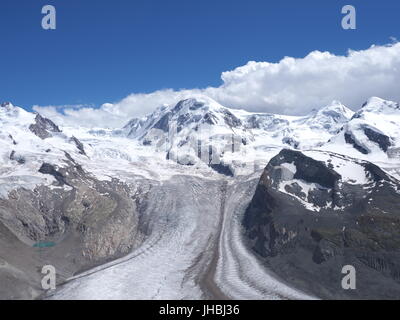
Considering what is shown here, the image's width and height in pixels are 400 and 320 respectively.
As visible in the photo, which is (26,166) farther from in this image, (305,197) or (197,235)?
(305,197)

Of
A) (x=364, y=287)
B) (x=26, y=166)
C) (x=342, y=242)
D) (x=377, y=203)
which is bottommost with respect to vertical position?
(x=364, y=287)

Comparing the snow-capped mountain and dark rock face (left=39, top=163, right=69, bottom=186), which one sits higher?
dark rock face (left=39, top=163, right=69, bottom=186)

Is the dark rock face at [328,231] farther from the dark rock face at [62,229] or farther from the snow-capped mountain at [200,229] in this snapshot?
the dark rock face at [62,229]

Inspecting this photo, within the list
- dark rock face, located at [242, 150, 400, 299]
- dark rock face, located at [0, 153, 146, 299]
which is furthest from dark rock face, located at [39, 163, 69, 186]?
dark rock face, located at [242, 150, 400, 299]

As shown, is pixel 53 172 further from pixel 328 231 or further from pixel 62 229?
pixel 328 231

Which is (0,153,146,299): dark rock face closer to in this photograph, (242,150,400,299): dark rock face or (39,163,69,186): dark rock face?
(39,163,69,186): dark rock face

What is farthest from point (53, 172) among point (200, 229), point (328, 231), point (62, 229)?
point (328, 231)

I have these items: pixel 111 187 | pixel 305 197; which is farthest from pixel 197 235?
pixel 111 187

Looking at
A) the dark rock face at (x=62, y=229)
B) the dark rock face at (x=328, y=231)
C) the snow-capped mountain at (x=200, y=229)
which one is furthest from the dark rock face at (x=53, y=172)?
the dark rock face at (x=328, y=231)
